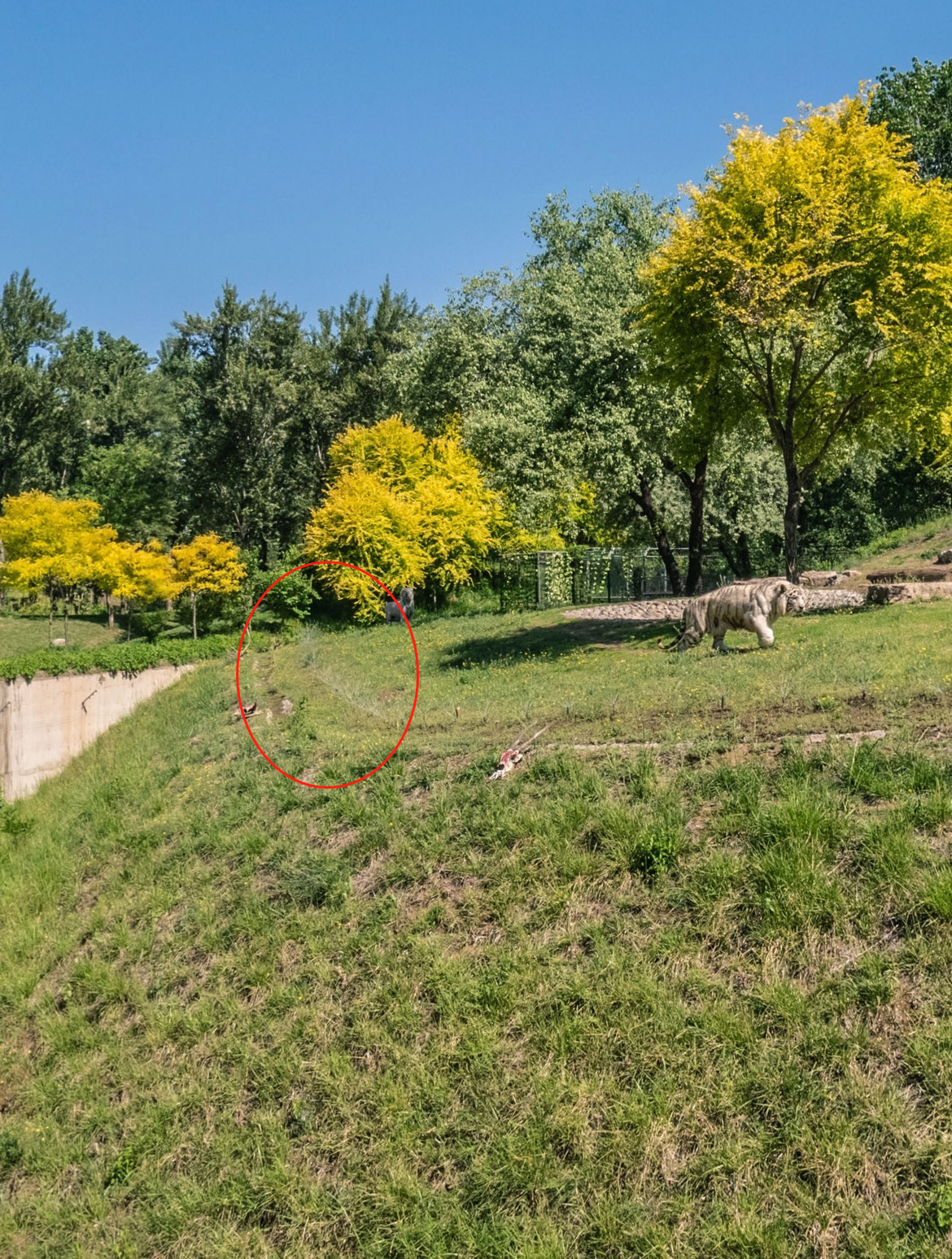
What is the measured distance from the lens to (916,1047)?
632cm

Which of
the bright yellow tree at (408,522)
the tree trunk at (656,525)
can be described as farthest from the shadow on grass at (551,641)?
the bright yellow tree at (408,522)

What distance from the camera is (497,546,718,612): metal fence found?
115 feet

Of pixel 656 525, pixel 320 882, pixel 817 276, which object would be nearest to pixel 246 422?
pixel 656 525

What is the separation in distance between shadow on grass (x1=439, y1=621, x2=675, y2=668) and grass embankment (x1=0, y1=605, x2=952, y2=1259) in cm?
777

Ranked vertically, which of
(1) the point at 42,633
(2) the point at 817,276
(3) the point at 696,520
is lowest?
(1) the point at 42,633

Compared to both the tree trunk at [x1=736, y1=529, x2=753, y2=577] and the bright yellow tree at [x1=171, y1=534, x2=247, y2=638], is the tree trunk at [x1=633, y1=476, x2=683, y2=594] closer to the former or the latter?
the tree trunk at [x1=736, y1=529, x2=753, y2=577]

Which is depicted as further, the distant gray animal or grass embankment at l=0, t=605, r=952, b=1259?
the distant gray animal

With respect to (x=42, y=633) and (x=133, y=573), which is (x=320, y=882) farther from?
(x=42, y=633)

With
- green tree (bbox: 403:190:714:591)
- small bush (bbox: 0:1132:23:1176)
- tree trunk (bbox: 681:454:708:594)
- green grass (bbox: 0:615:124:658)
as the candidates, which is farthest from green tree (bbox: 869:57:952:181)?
small bush (bbox: 0:1132:23:1176)

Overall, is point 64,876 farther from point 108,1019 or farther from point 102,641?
point 102,641

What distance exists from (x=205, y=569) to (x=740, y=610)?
29186 millimetres

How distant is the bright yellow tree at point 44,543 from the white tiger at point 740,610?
88.9ft

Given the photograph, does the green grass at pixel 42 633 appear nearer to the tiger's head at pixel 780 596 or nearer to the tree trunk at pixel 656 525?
the tree trunk at pixel 656 525

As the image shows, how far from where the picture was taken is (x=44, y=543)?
36219 millimetres
